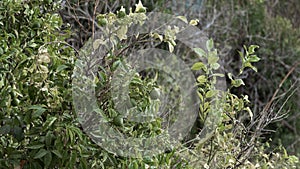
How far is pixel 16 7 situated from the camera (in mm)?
1493

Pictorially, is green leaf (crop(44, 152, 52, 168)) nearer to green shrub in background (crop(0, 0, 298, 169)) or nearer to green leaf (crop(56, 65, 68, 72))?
green shrub in background (crop(0, 0, 298, 169))

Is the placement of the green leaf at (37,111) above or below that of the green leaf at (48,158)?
above

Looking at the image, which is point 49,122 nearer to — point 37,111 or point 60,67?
point 37,111

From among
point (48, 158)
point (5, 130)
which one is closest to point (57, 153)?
point (48, 158)

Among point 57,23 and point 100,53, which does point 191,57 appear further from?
point 100,53

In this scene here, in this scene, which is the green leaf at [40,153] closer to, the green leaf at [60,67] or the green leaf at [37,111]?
the green leaf at [37,111]

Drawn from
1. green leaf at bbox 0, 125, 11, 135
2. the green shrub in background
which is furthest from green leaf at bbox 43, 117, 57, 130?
green leaf at bbox 0, 125, 11, 135

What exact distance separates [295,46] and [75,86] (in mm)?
4019

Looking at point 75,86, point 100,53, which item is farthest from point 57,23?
point 75,86

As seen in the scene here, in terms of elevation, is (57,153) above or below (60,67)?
below

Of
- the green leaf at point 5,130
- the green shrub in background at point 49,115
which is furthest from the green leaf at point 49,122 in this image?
the green leaf at point 5,130

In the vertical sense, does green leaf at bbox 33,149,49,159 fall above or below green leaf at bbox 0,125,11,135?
below

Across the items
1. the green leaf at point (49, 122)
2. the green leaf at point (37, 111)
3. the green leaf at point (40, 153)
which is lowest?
the green leaf at point (40, 153)

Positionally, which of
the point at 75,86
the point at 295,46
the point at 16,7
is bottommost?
the point at 295,46
